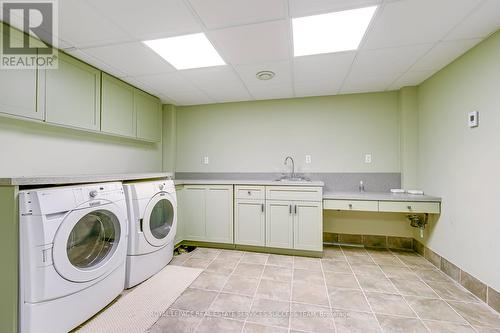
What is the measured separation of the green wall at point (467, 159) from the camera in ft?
5.43

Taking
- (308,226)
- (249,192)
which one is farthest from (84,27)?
(308,226)

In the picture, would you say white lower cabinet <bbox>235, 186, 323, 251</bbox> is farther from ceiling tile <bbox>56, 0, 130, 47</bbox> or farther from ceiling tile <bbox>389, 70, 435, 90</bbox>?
ceiling tile <bbox>56, 0, 130, 47</bbox>

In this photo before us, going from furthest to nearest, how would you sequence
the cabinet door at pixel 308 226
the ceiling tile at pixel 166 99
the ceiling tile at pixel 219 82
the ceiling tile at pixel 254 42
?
the ceiling tile at pixel 166 99 → the cabinet door at pixel 308 226 → the ceiling tile at pixel 219 82 → the ceiling tile at pixel 254 42

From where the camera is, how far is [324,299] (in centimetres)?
178

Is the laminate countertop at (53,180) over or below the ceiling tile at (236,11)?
below

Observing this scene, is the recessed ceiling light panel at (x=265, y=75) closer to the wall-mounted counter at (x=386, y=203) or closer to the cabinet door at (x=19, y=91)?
the wall-mounted counter at (x=386, y=203)

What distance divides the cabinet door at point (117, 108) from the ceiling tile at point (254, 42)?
1392 millimetres

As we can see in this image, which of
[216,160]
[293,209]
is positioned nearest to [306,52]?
[293,209]

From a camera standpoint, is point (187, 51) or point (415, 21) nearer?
point (415, 21)

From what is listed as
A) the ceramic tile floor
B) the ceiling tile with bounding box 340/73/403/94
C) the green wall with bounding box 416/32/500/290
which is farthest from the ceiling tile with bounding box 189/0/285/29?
the ceramic tile floor

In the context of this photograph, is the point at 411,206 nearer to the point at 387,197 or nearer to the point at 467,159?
the point at 387,197

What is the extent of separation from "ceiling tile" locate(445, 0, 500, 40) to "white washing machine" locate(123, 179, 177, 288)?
2.91 m

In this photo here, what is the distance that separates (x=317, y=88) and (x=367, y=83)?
590mm

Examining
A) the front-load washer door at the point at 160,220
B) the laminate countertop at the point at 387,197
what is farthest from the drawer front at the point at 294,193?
the front-load washer door at the point at 160,220
